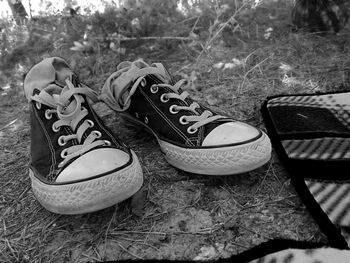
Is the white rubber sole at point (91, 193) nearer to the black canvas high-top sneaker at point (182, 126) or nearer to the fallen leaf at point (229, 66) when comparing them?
the black canvas high-top sneaker at point (182, 126)

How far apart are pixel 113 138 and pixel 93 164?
7.0 inches

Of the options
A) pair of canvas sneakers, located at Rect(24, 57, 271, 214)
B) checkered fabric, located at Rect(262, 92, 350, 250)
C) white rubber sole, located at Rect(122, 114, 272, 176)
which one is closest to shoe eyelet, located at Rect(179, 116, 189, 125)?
pair of canvas sneakers, located at Rect(24, 57, 271, 214)

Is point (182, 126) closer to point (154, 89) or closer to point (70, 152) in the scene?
point (154, 89)

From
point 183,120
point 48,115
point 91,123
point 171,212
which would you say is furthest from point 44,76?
point 171,212

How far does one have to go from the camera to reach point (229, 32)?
7.56 feet

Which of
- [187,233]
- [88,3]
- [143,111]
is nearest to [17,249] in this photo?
[187,233]

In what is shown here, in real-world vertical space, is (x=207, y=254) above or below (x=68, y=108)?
below

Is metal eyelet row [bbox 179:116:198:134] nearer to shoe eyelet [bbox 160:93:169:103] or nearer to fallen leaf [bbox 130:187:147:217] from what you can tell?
shoe eyelet [bbox 160:93:169:103]

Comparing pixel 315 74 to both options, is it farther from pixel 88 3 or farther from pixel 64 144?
pixel 88 3

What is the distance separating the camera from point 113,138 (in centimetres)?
106

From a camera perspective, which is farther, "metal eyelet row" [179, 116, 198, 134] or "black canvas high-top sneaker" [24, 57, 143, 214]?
"metal eyelet row" [179, 116, 198, 134]

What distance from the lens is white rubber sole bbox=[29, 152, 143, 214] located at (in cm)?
86

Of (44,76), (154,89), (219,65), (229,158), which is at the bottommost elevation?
(219,65)

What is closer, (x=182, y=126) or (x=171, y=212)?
(x=171, y=212)
